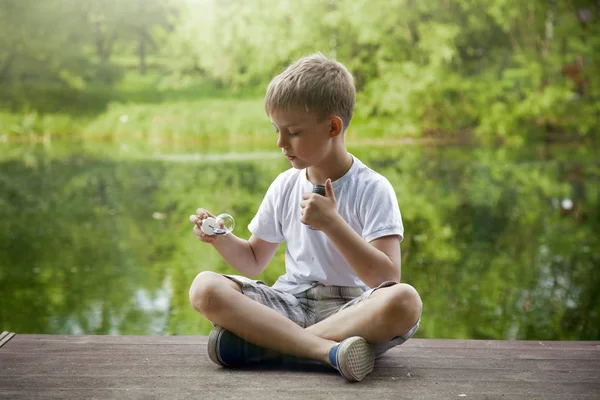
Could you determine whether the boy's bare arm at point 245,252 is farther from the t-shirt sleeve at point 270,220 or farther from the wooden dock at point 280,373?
the wooden dock at point 280,373

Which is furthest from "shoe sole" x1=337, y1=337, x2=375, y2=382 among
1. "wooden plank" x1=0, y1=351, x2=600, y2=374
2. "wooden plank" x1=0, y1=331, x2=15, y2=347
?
"wooden plank" x1=0, y1=331, x2=15, y2=347

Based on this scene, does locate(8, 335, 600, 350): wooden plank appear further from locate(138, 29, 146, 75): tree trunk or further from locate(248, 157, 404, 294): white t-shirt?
locate(138, 29, 146, 75): tree trunk

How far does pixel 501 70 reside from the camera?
13602 mm

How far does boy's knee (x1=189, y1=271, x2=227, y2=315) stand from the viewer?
151 cm

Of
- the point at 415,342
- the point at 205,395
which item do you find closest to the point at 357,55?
the point at 415,342

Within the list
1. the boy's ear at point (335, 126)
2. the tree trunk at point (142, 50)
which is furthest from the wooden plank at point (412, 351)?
the tree trunk at point (142, 50)

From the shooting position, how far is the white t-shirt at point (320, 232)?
1520 millimetres

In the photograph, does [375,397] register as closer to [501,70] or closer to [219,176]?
[219,176]

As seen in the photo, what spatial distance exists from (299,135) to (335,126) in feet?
0.27

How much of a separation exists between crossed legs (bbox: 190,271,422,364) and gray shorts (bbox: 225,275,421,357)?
0.16 feet

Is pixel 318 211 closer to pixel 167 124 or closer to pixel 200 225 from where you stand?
pixel 200 225

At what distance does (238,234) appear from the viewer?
180 inches

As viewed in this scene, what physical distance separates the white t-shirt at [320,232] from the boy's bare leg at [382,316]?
11 cm

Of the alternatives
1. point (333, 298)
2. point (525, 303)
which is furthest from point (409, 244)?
point (333, 298)
